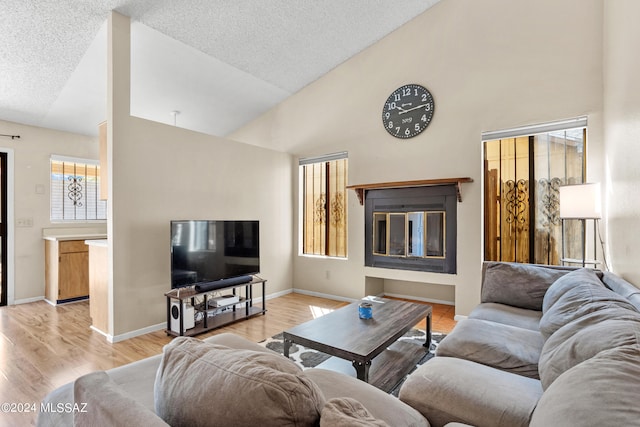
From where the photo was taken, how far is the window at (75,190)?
4.75 meters

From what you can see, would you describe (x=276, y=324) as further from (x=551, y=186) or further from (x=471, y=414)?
(x=551, y=186)

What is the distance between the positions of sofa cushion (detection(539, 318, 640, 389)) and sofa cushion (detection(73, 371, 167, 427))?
1334 millimetres

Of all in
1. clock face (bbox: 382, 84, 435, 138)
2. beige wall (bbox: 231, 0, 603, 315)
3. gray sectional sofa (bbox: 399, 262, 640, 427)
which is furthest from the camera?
clock face (bbox: 382, 84, 435, 138)

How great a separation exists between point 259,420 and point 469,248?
357cm

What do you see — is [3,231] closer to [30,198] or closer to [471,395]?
[30,198]

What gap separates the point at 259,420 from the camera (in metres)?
0.65

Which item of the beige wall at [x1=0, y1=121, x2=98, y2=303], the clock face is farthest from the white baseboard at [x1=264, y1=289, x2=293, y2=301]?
the beige wall at [x1=0, y1=121, x2=98, y2=303]

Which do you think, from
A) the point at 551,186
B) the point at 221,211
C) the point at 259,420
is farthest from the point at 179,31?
the point at 551,186

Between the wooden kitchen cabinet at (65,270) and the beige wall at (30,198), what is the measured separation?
151mm

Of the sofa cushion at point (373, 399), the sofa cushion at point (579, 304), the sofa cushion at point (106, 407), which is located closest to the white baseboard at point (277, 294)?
the sofa cushion at point (373, 399)

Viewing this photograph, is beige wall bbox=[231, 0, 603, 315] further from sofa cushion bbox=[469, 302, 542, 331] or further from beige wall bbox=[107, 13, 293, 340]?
beige wall bbox=[107, 13, 293, 340]

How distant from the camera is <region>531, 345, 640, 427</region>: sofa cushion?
2.29 ft

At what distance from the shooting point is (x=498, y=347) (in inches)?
70.3

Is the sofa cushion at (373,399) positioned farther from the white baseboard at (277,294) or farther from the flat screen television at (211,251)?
the white baseboard at (277,294)
